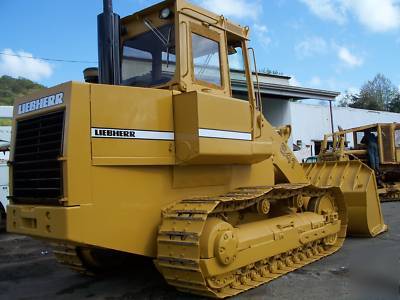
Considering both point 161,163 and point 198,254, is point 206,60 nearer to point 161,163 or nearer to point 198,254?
point 161,163

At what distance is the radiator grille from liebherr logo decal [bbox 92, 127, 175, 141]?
1.17 ft

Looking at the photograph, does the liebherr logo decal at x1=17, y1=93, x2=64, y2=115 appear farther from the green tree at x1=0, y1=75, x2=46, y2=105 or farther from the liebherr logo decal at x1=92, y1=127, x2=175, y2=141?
the green tree at x1=0, y1=75, x2=46, y2=105

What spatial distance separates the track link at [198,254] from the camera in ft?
Result: 16.0

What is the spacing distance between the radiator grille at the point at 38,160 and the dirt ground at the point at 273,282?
1491 millimetres

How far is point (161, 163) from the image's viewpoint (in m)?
5.24

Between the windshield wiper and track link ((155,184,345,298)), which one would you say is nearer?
track link ((155,184,345,298))

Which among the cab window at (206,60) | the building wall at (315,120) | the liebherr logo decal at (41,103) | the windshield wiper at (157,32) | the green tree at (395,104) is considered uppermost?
the green tree at (395,104)

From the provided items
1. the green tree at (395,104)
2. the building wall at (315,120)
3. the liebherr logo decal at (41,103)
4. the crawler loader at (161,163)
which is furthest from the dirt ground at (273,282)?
the green tree at (395,104)

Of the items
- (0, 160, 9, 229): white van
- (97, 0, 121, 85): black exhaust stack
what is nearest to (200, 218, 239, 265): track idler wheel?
(97, 0, 121, 85): black exhaust stack

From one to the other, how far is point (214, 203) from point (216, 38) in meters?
2.06

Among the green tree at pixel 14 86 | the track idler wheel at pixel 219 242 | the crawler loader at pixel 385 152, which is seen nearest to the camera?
the track idler wheel at pixel 219 242

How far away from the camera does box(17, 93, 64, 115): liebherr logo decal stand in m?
4.74

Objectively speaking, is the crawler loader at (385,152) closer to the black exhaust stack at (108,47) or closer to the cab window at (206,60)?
the cab window at (206,60)

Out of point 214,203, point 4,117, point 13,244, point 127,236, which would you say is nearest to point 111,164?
point 127,236
